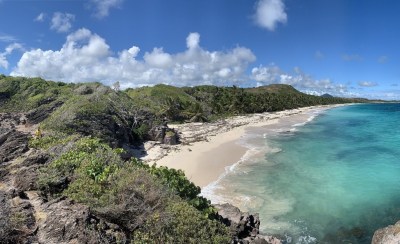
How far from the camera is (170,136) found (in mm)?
44625

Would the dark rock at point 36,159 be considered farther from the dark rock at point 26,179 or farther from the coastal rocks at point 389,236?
the coastal rocks at point 389,236

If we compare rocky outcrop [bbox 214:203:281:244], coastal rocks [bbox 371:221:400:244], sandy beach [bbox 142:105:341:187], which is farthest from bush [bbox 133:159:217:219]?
sandy beach [bbox 142:105:341:187]

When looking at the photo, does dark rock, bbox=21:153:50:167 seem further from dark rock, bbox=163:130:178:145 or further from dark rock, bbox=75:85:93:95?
dark rock, bbox=75:85:93:95

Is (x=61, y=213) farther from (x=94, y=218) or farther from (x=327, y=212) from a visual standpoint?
(x=327, y=212)

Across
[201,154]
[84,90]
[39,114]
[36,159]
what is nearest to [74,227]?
[36,159]

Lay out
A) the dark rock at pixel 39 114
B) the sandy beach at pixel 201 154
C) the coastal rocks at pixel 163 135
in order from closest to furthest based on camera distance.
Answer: the sandy beach at pixel 201 154 < the dark rock at pixel 39 114 < the coastal rocks at pixel 163 135

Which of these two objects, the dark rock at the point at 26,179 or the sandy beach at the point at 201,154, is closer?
the dark rock at the point at 26,179

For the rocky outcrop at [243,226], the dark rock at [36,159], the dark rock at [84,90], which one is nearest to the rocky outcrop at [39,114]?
the dark rock at [84,90]

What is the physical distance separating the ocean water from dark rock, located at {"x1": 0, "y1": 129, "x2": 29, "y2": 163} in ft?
40.9

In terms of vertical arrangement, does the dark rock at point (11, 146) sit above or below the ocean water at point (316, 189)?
above

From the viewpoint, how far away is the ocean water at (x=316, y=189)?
792 inches

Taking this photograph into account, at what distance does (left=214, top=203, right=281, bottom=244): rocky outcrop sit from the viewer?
52.3 ft

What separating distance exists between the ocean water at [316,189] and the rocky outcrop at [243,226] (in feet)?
7.81

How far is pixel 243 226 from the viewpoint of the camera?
16.7 meters
